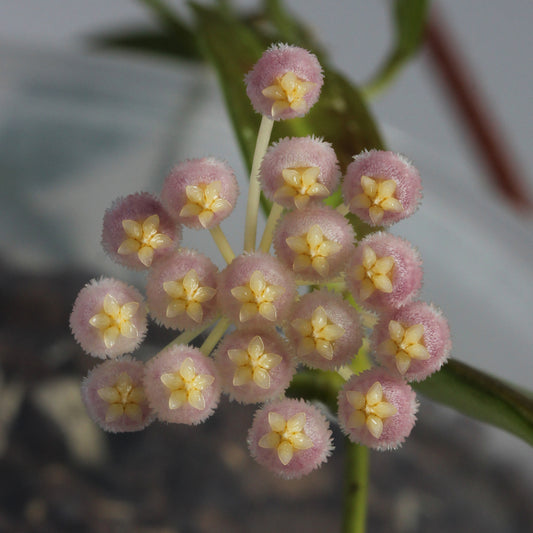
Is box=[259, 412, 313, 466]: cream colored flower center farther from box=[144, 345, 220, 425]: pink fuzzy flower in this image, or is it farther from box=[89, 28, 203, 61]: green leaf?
box=[89, 28, 203, 61]: green leaf

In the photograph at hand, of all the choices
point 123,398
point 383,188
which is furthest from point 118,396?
point 383,188

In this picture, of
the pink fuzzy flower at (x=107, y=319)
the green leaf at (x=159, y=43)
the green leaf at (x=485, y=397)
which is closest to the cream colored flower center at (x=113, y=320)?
the pink fuzzy flower at (x=107, y=319)

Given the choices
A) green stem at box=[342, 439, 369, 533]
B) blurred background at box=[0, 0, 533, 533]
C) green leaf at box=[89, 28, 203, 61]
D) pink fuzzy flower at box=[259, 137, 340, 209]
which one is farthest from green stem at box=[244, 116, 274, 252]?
green leaf at box=[89, 28, 203, 61]

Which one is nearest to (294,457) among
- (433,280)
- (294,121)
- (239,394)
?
(239,394)

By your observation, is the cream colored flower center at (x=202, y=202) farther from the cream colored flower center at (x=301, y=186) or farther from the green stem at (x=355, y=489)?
the green stem at (x=355, y=489)

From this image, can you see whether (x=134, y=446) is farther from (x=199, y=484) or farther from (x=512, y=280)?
(x=512, y=280)

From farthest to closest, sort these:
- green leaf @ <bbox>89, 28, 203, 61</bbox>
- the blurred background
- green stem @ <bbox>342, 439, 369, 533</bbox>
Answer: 1. green leaf @ <bbox>89, 28, 203, 61</bbox>
2. the blurred background
3. green stem @ <bbox>342, 439, 369, 533</bbox>
